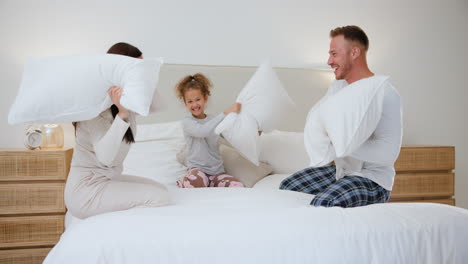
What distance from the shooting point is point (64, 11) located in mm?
3314

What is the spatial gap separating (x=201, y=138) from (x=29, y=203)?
3.64 ft

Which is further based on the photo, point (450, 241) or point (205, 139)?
point (205, 139)

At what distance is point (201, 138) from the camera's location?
106 inches

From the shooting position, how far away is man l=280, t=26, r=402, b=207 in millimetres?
1750

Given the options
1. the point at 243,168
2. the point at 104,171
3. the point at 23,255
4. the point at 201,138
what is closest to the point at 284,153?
the point at 243,168

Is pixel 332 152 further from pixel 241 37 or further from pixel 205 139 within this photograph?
pixel 241 37

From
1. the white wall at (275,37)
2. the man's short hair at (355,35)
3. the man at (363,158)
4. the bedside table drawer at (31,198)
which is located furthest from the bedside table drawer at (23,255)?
the man's short hair at (355,35)

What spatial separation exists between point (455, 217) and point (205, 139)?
1525mm

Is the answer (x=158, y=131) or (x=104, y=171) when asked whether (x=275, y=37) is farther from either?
(x=104, y=171)

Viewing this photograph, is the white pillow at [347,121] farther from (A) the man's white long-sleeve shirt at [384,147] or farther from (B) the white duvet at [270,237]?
(B) the white duvet at [270,237]

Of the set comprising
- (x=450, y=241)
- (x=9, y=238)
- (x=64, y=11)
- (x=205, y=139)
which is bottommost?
(x=9, y=238)

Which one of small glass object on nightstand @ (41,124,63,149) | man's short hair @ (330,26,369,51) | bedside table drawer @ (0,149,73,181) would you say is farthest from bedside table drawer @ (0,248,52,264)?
man's short hair @ (330,26,369,51)

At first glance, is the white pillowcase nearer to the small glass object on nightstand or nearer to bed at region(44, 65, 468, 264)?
the small glass object on nightstand

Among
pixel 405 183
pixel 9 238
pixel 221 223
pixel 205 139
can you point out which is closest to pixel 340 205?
pixel 221 223
